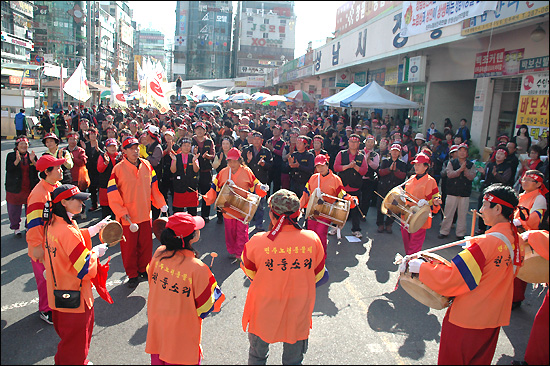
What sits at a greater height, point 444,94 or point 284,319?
point 444,94

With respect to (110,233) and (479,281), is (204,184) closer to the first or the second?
(110,233)

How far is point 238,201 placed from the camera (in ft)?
18.9

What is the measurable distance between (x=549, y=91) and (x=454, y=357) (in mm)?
9908

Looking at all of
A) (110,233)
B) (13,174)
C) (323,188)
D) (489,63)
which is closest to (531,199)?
(323,188)

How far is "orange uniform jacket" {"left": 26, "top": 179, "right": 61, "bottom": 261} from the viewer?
362cm

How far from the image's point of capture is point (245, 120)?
44.8ft

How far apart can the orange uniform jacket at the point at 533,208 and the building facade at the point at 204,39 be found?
10183 centimetres

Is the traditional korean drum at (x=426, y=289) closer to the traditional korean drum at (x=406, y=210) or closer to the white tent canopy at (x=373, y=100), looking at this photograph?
the traditional korean drum at (x=406, y=210)

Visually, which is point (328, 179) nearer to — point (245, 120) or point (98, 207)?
point (98, 207)

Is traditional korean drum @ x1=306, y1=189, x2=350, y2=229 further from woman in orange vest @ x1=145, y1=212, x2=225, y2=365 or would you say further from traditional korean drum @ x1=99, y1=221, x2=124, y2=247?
woman in orange vest @ x1=145, y1=212, x2=225, y2=365

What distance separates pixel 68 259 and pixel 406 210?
14.2 ft

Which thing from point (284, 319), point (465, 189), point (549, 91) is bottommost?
point (284, 319)

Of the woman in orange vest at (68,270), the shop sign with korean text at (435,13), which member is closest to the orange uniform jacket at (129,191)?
the woman in orange vest at (68,270)

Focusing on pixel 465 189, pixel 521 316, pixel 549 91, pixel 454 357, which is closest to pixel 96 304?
pixel 454 357
